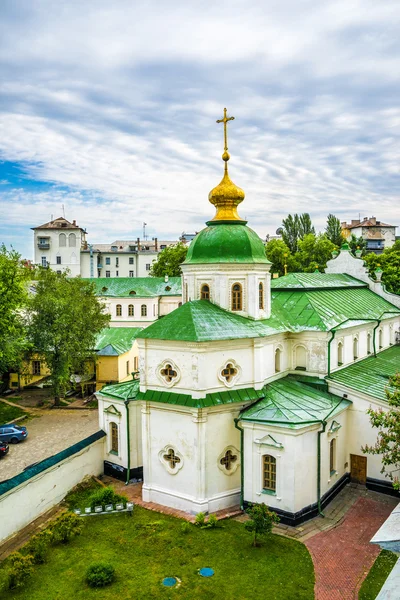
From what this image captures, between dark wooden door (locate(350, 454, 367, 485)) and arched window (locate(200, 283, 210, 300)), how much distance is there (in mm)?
9006

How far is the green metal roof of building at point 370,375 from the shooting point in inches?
786

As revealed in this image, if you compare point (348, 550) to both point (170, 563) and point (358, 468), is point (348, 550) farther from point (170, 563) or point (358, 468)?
point (170, 563)

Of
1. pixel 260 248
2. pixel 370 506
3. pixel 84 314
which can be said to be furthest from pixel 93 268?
pixel 370 506

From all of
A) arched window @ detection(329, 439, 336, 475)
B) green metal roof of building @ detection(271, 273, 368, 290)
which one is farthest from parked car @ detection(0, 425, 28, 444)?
arched window @ detection(329, 439, 336, 475)

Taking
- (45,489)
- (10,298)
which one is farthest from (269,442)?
(10,298)

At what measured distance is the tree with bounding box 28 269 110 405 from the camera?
29812mm

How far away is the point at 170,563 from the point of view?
14.4m

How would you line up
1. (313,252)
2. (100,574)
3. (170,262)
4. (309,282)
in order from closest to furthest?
1. (100,574)
2. (309,282)
3. (313,252)
4. (170,262)

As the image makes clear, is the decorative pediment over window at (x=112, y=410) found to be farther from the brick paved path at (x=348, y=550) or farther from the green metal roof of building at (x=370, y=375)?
the green metal roof of building at (x=370, y=375)

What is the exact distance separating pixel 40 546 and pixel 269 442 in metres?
8.11

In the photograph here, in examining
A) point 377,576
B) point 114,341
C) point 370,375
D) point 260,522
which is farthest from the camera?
point 114,341

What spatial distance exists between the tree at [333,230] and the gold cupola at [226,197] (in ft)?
150

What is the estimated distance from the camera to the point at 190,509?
56.8 ft

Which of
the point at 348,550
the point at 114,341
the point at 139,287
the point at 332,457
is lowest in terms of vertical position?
the point at 348,550
